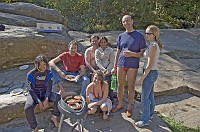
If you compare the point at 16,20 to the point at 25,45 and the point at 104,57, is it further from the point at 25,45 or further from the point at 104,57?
the point at 104,57

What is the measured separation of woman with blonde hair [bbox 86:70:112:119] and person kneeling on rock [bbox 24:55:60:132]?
44cm

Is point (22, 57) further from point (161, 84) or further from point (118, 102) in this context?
point (161, 84)

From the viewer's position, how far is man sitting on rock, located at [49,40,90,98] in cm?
427

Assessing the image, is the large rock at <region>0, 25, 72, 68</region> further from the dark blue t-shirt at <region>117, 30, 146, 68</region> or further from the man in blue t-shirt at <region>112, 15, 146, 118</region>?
the dark blue t-shirt at <region>117, 30, 146, 68</region>

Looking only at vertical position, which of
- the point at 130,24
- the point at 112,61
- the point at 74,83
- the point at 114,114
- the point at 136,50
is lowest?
the point at 114,114

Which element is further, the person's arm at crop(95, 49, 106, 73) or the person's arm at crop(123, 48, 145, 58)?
the person's arm at crop(95, 49, 106, 73)

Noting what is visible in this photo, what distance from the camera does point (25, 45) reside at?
5.43 meters

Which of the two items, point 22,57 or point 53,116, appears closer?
point 53,116

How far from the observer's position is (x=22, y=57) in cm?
548

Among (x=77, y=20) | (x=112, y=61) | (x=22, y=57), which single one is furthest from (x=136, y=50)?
(x=77, y=20)

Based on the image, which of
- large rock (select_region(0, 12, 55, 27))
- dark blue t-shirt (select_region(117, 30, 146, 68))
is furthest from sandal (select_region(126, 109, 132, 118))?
large rock (select_region(0, 12, 55, 27))

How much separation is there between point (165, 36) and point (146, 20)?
2.43m

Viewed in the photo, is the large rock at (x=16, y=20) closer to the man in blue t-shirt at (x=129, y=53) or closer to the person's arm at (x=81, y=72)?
the person's arm at (x=81, y=72)

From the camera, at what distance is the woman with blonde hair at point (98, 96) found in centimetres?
386
